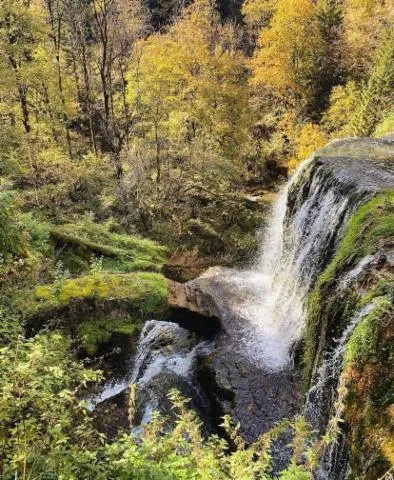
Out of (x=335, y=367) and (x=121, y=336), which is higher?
(x=335, y=367)

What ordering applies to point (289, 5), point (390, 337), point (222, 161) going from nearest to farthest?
point (390, 337) → point (222, 161) → point (289, 5)

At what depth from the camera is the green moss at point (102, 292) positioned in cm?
785

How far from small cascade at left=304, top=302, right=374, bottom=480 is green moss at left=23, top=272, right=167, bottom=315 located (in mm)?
3960

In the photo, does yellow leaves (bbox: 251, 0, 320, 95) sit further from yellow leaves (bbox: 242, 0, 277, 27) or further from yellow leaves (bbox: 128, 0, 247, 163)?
yellow leaves (bbox: 242, 0, 277, 27)

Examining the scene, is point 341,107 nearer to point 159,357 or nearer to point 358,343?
point 159,357

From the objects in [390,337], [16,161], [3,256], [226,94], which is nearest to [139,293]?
[3,256]

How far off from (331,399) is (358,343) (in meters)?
1.13

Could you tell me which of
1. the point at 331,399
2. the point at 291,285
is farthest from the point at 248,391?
the point at 291,285

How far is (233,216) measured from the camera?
15.7 m

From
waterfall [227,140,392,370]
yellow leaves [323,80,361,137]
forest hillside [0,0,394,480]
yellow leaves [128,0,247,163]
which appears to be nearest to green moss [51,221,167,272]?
forest hillside [0,0,394,480]

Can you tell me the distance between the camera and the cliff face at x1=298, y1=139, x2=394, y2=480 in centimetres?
346

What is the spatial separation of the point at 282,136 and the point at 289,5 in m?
6.77

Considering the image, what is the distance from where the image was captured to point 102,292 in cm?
829

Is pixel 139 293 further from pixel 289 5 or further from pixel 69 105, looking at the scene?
pixel 289 5
